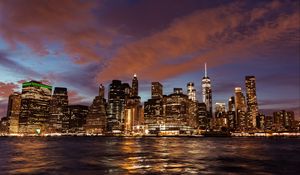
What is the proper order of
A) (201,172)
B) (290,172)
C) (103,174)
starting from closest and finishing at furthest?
(103,174) → (201,172) → (290,172)

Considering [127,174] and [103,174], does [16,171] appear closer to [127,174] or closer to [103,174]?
[103,174]

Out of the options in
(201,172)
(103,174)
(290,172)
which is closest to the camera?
(103,174)

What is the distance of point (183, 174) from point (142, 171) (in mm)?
5806

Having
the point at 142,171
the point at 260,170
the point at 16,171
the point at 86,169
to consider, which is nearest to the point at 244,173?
the point at 260,170

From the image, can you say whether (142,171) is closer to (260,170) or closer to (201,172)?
(201,172)

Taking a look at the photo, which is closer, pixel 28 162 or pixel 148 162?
pixel 28 162

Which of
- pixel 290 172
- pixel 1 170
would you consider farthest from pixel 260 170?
pixel 1 170

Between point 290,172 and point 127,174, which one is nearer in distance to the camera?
point 127,174

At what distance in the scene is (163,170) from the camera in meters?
41.5

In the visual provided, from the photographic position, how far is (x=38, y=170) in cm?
4175

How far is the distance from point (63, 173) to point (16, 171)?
6903 mm

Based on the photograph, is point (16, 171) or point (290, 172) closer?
point (16, 171)

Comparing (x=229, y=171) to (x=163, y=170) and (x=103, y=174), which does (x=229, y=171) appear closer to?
(x=163, y=170)

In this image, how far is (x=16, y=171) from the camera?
41.2 meters
